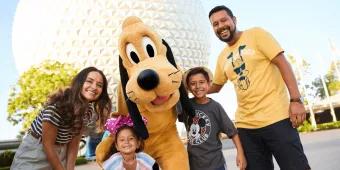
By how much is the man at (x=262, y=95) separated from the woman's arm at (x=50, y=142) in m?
1.55

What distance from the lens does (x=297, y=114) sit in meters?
3.15

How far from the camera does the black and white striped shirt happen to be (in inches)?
127

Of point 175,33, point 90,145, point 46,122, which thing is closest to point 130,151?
point 46,122

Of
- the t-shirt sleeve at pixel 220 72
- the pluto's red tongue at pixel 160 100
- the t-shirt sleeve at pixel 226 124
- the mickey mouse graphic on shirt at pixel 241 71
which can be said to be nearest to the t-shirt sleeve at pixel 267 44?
the mickey mouse graphic on shirt at pixel 241 71

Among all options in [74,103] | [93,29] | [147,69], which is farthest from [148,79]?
[93,29]

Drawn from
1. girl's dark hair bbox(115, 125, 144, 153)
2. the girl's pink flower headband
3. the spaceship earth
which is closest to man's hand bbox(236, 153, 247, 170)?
girl's dark hair bbox(115, 125, 144, 153)

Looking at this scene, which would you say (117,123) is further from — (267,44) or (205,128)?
(267,44)

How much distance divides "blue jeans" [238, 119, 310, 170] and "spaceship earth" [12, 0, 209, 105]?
12.7 metres

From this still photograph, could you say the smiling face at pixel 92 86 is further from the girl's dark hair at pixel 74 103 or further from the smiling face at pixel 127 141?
the smiling face at pixel 127 141

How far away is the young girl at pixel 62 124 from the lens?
324 cm

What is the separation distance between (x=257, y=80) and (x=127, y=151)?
47.4 inches

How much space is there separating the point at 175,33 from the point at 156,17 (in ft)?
4.07

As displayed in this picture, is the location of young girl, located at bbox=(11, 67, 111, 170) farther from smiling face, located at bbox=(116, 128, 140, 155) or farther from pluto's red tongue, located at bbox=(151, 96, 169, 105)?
pluto's red tongue, located at bbox=(151, 96, 169, 105)

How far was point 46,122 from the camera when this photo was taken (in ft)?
10.5
